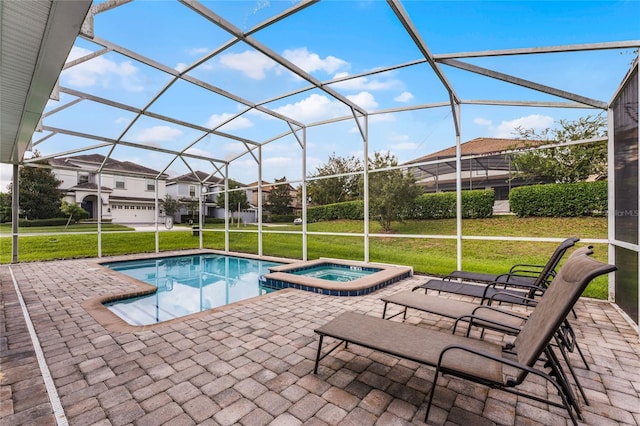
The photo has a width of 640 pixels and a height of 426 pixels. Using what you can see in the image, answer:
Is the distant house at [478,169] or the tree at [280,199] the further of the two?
the tree at [280,199]

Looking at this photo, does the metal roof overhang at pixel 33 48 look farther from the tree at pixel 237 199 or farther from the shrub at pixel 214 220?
the shrub at pixel 214 220

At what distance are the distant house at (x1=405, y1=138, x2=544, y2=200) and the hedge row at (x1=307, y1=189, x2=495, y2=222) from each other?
0.56 metres

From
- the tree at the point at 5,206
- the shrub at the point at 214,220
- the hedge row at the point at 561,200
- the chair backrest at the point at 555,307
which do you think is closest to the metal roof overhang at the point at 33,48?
the chair backrest at the point at 555,307

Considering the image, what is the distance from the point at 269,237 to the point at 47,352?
441 inches

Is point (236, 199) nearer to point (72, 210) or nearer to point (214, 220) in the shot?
point (214, 220)

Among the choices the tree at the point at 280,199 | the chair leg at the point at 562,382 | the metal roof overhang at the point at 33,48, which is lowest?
the chair leg at the point at 562,382

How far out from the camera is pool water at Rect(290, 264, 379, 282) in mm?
7844

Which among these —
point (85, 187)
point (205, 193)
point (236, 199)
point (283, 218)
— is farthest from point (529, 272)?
point (85, 187)

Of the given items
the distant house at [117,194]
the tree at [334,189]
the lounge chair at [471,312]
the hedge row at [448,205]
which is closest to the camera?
the lounge chair at [471,312]

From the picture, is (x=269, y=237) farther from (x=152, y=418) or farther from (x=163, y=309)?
(x=152, y=418)

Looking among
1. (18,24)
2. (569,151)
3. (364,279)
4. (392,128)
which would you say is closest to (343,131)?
(392,128)

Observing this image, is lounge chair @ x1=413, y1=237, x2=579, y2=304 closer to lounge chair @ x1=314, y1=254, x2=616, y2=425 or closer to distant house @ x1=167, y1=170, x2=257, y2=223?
lounge chair @ x1=314, y1=254, x2=616, y2=425

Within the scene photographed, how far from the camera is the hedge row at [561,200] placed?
22.3ft

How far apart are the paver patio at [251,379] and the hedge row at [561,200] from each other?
3.82 meters
